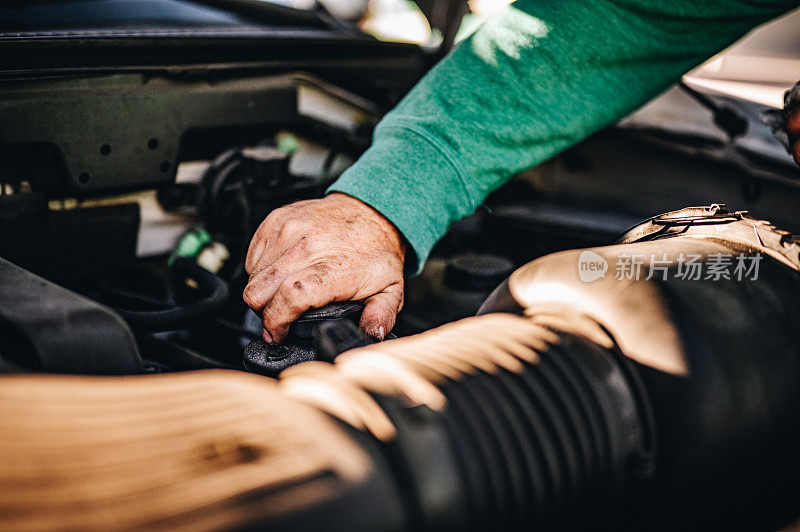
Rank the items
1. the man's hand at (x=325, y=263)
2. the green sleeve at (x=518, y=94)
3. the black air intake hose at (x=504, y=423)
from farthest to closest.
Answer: the green sleeve at (x=518, y=94) → the man's hand at (x=325, y=263) → the black air intake hose at (x=504, y=423)

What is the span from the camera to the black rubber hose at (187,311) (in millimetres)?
743

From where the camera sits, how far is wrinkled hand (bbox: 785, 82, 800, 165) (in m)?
0.75

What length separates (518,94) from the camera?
0.92 meters

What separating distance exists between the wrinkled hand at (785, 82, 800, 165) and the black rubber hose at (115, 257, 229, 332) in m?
0.74

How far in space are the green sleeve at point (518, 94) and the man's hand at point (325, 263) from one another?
0.03m

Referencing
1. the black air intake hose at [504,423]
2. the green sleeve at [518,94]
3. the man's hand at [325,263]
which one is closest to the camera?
the black air intake hose at [504,423]

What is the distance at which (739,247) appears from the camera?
1.94 ft

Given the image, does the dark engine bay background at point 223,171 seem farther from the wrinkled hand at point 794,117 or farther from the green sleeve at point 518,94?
the wrinkled hand at point 794,117

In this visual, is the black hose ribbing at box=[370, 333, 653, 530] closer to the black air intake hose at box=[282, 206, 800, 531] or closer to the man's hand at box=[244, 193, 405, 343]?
the black air intake hose at box=[282, 206, 800, 531]

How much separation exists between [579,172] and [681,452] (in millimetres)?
957

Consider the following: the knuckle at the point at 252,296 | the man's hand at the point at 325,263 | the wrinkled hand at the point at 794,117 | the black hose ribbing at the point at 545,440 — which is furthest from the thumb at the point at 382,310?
the wrinkled hand at the point at 794,117

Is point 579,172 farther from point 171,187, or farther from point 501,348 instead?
point 501,348

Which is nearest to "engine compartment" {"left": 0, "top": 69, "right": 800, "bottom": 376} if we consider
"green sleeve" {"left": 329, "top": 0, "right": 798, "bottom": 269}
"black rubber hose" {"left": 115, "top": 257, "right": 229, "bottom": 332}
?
"black rubber hose" {"left": 115, "top": 257, "right": 229, "bottom": 332}

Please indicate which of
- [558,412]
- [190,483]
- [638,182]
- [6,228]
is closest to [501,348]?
[558,412]
